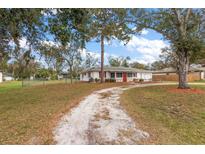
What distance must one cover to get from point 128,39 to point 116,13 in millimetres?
2738

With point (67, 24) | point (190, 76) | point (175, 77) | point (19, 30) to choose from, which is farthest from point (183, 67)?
point (190, 76)

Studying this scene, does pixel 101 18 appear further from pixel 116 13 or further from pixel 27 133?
pixel 27 133

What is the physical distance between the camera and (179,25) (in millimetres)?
15734

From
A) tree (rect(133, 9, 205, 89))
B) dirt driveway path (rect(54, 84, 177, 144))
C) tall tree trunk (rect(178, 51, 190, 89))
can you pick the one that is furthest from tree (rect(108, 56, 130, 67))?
dirt driveway path (rect(54, 84, 177, 144))

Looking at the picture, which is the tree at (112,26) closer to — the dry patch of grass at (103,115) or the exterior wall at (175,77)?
the dry patch of grass at (103,115)

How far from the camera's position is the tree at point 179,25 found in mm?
15124

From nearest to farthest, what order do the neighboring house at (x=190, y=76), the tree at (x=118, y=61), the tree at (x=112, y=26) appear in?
the tree at (x=112, y=26) → the neighboring house at (x=190, y=76) → the tree at (x=118, y=61)

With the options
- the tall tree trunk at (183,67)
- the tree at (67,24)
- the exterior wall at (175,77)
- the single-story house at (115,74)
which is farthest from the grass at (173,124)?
the exterior wall at (175,77)

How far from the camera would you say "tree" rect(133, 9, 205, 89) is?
15.1 metres

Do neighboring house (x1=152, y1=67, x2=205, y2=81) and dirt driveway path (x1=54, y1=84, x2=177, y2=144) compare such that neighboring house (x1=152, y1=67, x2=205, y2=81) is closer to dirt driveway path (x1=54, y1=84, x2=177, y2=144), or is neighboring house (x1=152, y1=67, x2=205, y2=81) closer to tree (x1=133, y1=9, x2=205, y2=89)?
tree (x1=133, y1=9, x2=205, y2=89)
